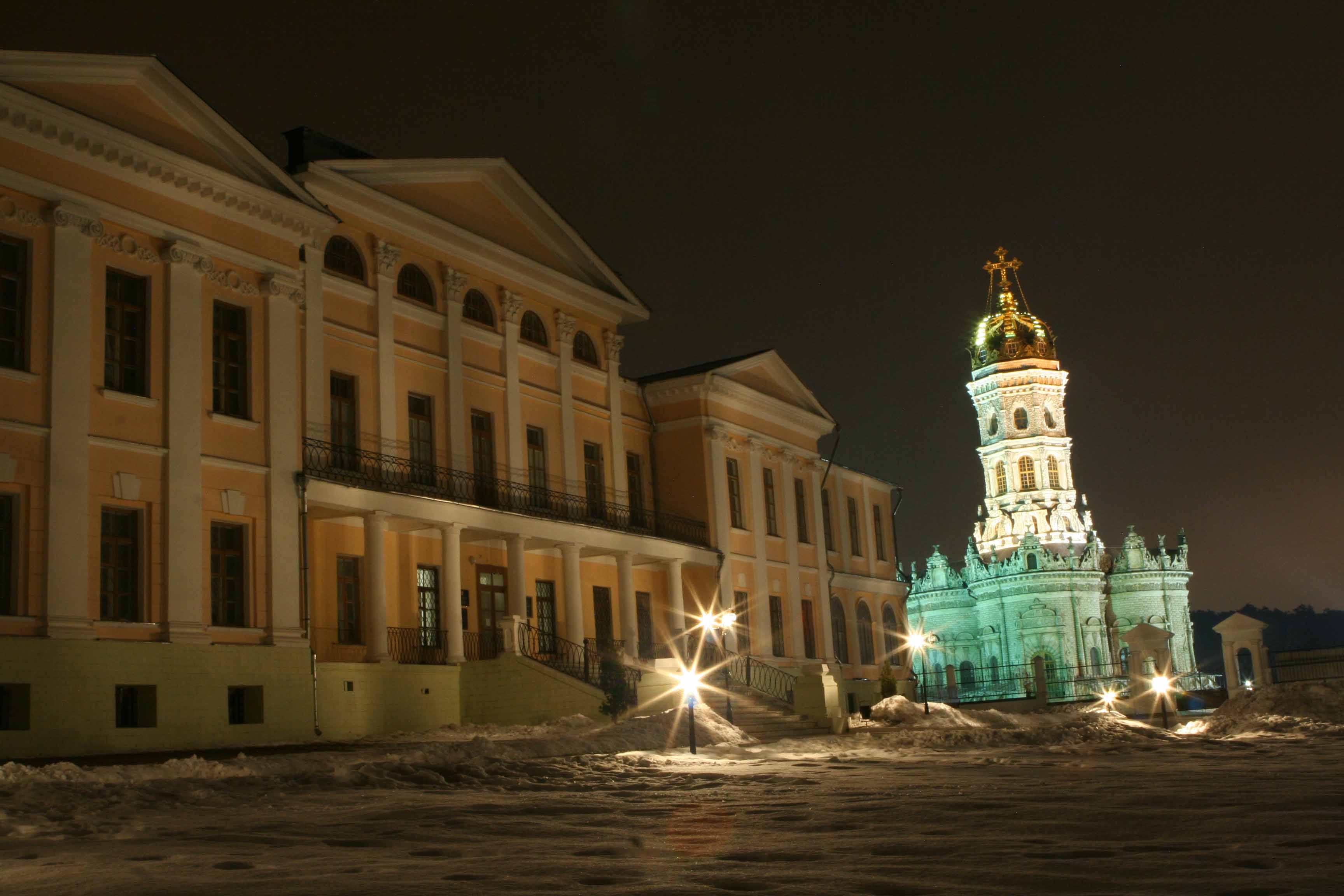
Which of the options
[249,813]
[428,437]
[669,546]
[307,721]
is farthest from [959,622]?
[249,813]

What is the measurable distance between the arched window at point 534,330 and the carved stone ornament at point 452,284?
246 cm

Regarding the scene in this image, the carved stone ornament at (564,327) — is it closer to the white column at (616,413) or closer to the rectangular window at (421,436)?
the white column at (616,413)

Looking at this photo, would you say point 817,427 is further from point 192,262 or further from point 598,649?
point 192,262

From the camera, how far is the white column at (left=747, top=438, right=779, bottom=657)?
35.0 metres

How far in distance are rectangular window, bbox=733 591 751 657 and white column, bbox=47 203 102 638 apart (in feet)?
62.7

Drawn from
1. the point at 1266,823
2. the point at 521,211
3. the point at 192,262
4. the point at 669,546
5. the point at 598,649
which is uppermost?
the point at 521,211

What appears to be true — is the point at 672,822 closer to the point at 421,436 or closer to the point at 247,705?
the point at 247,705

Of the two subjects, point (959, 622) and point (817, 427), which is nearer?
point (817, 427)

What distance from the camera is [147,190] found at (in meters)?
20.1

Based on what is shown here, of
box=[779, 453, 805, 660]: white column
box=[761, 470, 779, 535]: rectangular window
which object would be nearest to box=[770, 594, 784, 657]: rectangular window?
box=[779, 453, 805, 660]: white column

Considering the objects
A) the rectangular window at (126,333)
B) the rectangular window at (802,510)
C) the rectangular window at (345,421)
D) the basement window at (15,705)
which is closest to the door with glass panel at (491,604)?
the rectangular window at (345,421)

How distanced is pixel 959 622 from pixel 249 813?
70.6 meters

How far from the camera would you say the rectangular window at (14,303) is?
59.9ft

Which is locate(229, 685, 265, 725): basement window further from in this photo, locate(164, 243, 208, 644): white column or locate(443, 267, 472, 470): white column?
locate(443, 267, 472, 470): white column
